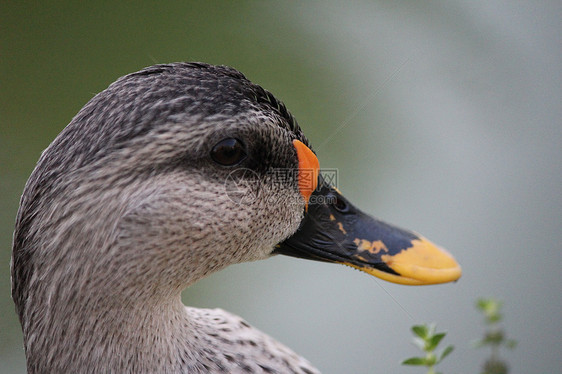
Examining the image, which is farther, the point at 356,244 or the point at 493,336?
the point at 493,336

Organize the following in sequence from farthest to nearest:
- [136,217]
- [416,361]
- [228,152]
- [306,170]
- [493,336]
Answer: [493,336], [416,361], [306,170], [228,152], [136,217]

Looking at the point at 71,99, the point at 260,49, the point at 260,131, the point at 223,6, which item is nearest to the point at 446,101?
the point at 260,49

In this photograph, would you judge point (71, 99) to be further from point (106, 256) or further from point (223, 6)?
point (106, 256)

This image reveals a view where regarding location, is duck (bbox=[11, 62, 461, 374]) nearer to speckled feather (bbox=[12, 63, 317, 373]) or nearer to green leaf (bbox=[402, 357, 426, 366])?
speckled feather (bbox=[12, 63, 317, 373])

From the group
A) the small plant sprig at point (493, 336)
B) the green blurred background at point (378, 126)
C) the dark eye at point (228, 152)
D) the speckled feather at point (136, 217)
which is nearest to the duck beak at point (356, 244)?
the speckled feather at point (136, 217)

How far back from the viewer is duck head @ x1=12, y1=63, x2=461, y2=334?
3.91 ft

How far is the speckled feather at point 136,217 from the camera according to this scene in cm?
119

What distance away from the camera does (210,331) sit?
153cm

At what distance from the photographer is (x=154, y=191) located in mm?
1229

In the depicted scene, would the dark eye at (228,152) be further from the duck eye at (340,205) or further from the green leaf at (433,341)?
the green leaf at (433,341)

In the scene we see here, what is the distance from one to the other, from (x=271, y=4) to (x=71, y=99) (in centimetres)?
186

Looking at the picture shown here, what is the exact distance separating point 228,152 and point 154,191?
20 cm

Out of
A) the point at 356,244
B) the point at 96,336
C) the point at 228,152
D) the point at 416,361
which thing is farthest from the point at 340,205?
the point at 96,336

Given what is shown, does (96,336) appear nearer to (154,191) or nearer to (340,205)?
(154,191)
